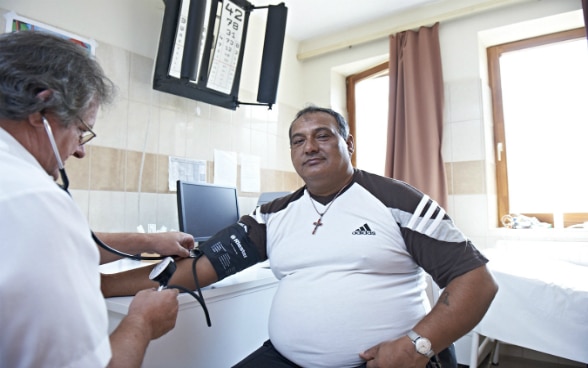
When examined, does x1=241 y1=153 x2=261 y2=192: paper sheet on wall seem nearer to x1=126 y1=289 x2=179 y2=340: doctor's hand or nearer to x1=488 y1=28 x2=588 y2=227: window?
x1=488 y1=28 x2=588 y2=227: window

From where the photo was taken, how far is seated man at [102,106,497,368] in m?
1.04

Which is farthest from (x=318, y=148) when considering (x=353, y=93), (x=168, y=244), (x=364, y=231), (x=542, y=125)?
(x=353, y=93)

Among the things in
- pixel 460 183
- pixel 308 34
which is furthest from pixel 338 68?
pixel 460 183

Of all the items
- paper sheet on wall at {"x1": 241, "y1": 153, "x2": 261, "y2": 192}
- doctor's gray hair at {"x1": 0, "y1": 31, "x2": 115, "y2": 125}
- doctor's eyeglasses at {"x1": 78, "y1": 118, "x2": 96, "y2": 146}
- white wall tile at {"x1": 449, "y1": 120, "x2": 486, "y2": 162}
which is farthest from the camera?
paper sheet on wall at {"x1": 241, "y1": 153, "x2": 261, "y2": 192}

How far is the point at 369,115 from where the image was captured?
11.0 feet

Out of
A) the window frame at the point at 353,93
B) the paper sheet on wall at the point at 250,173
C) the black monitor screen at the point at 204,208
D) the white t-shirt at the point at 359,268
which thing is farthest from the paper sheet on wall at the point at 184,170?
the window frame at the point at 353,93

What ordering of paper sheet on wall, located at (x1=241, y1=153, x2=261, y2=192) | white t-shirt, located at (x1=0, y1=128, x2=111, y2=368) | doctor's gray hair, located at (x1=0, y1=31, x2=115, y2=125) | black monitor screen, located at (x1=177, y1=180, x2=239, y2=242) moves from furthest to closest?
1. paper sheet on wall, located at (x1=241, y1=153, x2=261, y2=192)
2. black monitor screen, located at (x1=177, y1=180, x2=239, y2=242)
3. doctor's gray hair, located at (x1=0, y1=31, x2=115, y2=125)
4. white t-shirt, located at (x1=0, y1=128, x2=111, y2=368)

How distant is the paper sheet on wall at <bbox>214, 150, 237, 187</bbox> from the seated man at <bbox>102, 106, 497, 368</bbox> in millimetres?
1163

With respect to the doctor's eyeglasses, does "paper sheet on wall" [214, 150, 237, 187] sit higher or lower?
higher

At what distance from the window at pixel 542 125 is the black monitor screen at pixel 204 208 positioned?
1805 millimetres

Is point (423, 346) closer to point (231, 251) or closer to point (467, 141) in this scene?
point (231, 251)

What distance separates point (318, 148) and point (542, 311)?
3.38ft

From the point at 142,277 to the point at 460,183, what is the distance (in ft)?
6.96

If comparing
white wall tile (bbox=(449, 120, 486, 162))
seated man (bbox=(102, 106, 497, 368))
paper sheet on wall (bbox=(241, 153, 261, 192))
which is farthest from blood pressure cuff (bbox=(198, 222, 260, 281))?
white wall tile (bbox=(449, 120, 486, 162))
